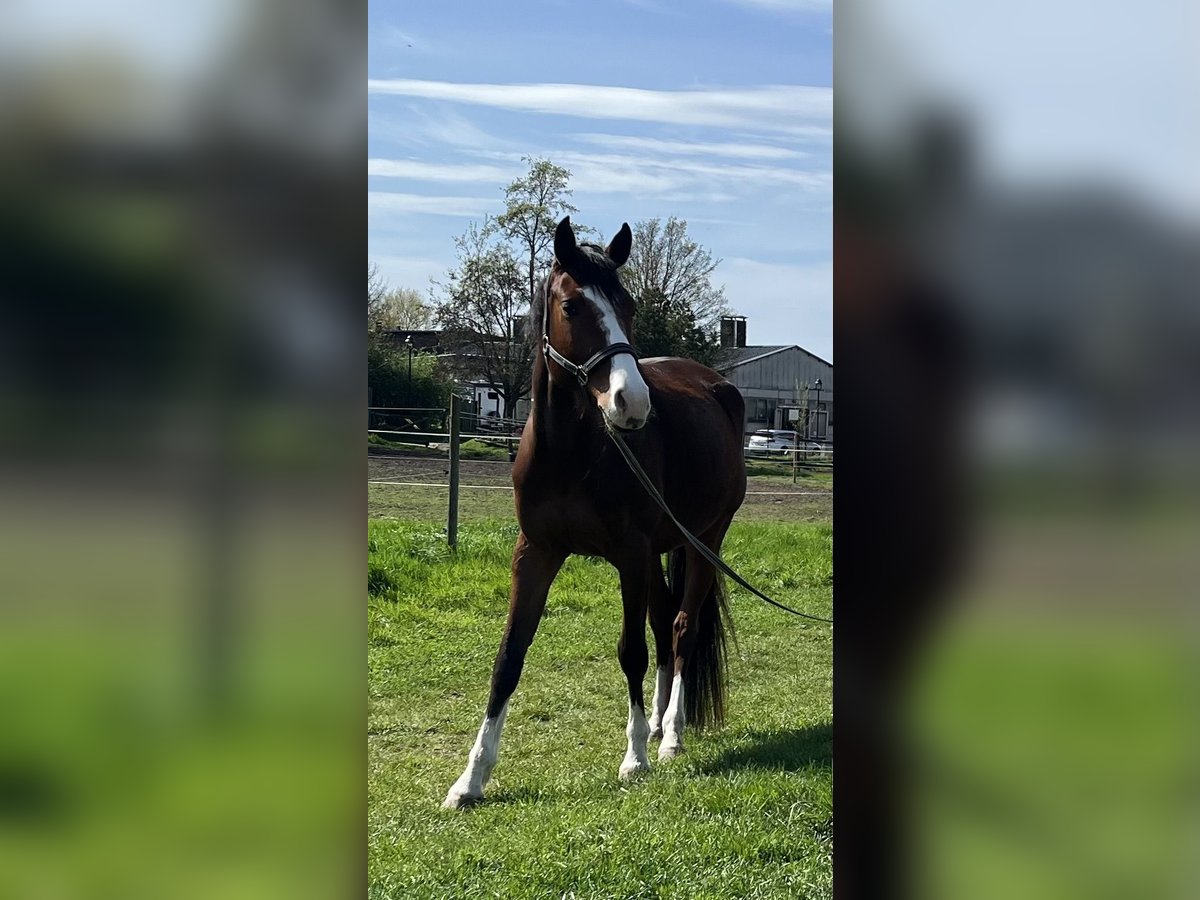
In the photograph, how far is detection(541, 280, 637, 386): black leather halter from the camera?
168 inches

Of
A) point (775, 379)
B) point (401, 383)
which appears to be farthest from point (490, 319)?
point (775, 379)

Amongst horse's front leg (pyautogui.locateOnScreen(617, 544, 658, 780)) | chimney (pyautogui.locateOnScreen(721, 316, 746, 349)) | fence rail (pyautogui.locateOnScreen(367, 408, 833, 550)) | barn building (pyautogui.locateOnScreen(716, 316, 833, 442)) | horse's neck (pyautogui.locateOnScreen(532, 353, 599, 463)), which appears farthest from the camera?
barn building (pyautogui.locateOnScreen(716, 316, 833, 442))

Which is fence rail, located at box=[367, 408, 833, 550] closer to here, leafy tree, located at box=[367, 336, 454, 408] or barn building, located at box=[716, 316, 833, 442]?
leafy tree, located at box=[367, 336, 454, 408]

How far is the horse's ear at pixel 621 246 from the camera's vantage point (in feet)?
15.7

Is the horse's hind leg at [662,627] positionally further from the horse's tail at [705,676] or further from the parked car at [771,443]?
the parked car at [771,443]

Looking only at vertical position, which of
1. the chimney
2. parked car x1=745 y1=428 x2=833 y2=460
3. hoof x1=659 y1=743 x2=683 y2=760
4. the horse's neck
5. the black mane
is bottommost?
hoof x1=659 y1=743 x2=683 y2=760

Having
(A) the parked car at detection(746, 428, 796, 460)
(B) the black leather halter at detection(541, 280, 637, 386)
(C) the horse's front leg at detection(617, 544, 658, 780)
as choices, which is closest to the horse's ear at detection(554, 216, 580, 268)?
(B) the black leather halter at detection(541, 280, 637, 386)

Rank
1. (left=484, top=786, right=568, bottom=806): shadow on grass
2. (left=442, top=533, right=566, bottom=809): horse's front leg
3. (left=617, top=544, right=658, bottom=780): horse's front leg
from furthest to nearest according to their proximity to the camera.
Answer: (left=617, top=544, right=658, bottom=780): horse's front leg < (left=442, top=533, right=566, bottom=809): horse's front leg < (left=484, top=786, right=568, bottom=806): shadow on grass

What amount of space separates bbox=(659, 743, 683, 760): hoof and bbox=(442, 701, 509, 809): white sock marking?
3.51 feet

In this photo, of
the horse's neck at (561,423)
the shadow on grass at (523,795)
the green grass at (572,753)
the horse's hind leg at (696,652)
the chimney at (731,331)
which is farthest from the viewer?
the chimney at (731,331)

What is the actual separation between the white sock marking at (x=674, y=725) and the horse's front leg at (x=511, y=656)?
3.50ft

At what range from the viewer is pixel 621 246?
4.82 metres
